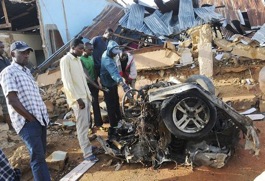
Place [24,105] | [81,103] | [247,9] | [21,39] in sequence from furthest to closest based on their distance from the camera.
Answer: [247,9]
[21,39]
[81,103]
[24,105]

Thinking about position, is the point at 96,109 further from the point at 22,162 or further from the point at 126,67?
the point at 22,162

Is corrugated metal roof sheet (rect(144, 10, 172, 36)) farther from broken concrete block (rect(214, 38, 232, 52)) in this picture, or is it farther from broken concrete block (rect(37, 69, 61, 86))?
broken concrete block (rect(37, 69, 61, 86))

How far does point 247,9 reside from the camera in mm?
13008

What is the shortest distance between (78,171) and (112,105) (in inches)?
74.6

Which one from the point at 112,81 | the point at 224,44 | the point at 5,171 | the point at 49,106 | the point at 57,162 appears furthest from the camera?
the point at 224,44

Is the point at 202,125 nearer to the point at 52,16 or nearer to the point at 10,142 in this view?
the point at 10,142

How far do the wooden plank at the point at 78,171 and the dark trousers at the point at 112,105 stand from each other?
57.7 inches

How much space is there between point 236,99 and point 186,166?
13.1 feet

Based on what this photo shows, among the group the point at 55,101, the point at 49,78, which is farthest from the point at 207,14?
the point at 55,101

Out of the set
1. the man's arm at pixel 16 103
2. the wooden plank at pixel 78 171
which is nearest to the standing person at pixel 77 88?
the wooden plank at pixel 78 171

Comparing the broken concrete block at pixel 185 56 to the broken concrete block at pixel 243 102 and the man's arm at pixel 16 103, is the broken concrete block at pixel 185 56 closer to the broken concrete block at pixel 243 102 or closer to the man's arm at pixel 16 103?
the broken concrete block at pixel 243 102

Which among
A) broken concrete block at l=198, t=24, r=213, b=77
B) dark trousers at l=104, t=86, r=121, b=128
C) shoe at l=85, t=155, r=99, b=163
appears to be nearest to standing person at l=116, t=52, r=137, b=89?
dark trousers at l=104, t=86, r=121, b=128

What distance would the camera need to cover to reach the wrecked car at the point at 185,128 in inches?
157

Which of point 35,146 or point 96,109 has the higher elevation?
point 35,146
